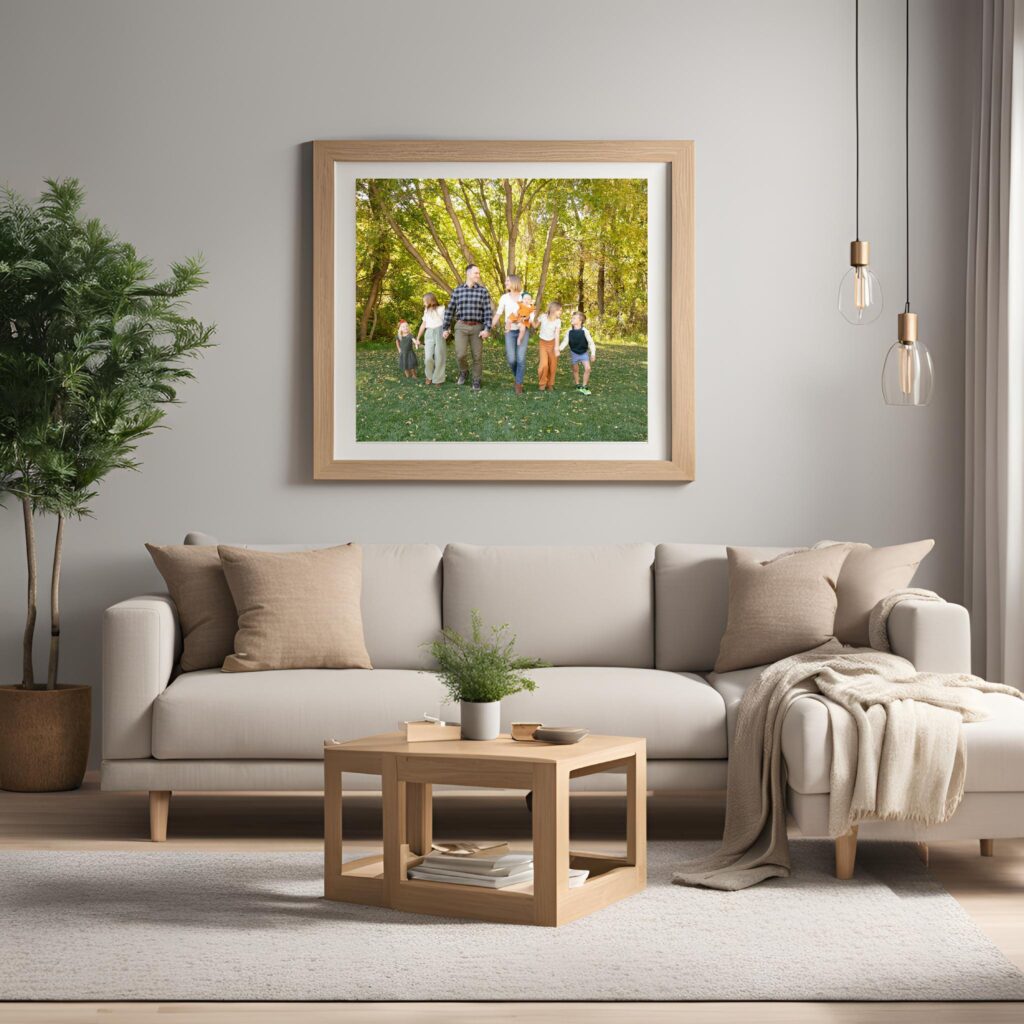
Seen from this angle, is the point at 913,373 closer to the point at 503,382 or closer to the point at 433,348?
the point at 503,382

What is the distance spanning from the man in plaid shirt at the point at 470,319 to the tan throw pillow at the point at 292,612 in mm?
1084

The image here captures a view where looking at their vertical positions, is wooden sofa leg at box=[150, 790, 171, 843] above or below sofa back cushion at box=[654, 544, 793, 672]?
below

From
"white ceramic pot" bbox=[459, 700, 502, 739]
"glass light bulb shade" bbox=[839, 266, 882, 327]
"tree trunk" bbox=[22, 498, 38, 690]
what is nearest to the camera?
"white ceramic pot" bbox=[459, 700, 502, 739]

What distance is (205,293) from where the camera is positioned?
515 centimetres

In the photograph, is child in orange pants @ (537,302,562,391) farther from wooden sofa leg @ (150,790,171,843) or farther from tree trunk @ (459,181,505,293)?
wooden sofa leg @ (150,790,171,843)

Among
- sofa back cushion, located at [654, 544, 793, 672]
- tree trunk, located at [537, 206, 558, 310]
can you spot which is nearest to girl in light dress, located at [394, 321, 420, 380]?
tree trunk, located at [537, 206, 558, 310]

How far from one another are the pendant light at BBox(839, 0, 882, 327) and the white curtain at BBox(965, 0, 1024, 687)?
0.38 meters

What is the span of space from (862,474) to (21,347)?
3112 mm

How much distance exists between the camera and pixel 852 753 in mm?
3449

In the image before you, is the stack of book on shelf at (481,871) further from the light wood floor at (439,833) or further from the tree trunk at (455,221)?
the tree trunk at (455,221)

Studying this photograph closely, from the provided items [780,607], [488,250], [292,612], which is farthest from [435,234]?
[780,607]

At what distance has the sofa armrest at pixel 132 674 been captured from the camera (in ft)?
13.0

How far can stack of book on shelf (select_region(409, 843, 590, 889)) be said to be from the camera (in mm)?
3205

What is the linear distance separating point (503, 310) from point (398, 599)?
1.25 meters
